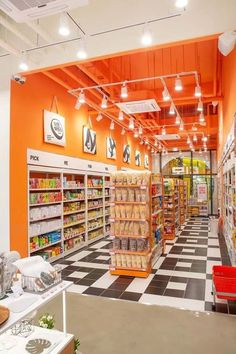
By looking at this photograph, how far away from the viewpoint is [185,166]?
1797 cm

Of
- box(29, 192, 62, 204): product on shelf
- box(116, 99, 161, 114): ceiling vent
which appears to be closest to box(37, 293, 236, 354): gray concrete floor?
box(29, 192, 62, 204): product on shelf

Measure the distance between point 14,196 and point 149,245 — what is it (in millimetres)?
2801

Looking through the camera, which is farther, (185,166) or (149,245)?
(185,166)

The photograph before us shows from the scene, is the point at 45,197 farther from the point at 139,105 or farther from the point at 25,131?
the point at 139,105

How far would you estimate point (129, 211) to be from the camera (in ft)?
18.0

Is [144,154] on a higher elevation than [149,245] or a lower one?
higher

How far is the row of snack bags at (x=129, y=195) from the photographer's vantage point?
541 cm

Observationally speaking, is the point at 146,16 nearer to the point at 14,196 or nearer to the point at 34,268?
the point at 34,268

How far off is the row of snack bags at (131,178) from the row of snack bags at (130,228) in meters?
0.78

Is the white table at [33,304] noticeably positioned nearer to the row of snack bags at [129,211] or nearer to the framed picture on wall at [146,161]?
the row of snack bags at [129,211]

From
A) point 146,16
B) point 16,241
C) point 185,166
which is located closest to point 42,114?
point 16,241

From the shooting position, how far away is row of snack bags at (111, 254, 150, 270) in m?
5.34

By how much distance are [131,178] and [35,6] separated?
11.1ft

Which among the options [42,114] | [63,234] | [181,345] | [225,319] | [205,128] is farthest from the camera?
[205,128]
